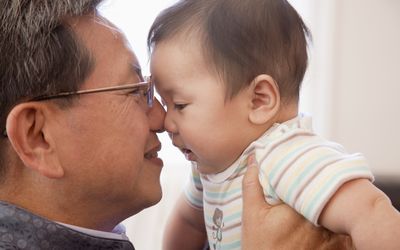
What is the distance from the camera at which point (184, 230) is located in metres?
1.53

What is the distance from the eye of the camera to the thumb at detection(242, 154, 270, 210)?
1083mm

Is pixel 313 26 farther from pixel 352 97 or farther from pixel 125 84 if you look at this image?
pixel 125 84

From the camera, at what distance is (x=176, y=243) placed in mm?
1544

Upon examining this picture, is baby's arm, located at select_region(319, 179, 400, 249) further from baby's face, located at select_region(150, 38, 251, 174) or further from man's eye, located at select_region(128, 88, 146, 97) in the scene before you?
man's eye, located at select_region(128, 88, 146, 97)

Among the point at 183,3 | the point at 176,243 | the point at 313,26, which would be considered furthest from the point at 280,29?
the point at 313,26

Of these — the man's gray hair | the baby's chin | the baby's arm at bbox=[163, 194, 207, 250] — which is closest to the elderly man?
the man's gray hair

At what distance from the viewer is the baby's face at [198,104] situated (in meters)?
1.11

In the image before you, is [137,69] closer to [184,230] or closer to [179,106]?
[179,106]

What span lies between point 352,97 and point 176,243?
4.54 feet

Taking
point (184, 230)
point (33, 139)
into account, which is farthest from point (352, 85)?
point (33, 139)

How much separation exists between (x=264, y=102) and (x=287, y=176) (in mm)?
183

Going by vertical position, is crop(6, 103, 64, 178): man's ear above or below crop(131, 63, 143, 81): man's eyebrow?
below

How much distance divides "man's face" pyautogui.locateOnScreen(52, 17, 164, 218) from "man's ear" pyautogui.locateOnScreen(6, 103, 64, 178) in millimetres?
18

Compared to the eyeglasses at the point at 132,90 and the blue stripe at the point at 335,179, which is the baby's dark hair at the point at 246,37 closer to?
the eyeglasses at the point at 132,90
